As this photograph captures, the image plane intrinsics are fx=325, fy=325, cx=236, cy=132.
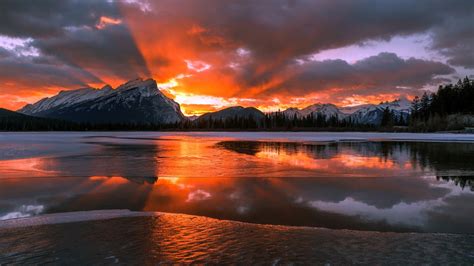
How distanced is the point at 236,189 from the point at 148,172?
530 centimetres

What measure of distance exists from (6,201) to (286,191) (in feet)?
26.8

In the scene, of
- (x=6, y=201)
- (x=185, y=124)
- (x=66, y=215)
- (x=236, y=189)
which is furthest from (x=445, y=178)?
(x=185, y=124)

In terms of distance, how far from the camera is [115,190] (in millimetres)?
10594

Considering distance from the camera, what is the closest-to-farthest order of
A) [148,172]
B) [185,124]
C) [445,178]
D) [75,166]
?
[445,178]
[148,172]
[75,166]
[185,124]

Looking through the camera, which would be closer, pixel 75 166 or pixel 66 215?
pixel 66 215

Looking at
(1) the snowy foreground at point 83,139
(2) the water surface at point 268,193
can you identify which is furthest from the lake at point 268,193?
(1) the snowy foreground at point 83,139

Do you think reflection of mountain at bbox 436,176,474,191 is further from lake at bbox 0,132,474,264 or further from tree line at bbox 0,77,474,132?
tree line at bbox 0,77,474,132

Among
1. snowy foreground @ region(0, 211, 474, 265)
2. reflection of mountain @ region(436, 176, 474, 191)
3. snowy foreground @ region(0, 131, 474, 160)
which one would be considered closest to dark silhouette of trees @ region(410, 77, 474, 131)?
snowy foreground @ region(0, 131, 474, 160)

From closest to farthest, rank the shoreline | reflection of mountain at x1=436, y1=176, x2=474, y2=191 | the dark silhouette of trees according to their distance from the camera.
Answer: the shoreline → reflection of mountain at x1=436, y1=176, x2=474, y2=191 → the dark silhouette of trees

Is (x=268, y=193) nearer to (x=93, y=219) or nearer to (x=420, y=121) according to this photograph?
(x=93, y=219)

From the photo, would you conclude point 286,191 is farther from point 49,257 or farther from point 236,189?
point 49,257

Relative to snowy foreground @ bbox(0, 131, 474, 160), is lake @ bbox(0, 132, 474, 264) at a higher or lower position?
lower

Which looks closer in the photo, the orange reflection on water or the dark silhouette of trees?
the orange reflection on water

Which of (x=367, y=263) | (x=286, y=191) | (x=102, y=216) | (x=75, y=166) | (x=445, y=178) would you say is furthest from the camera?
(x=75, y=166)
